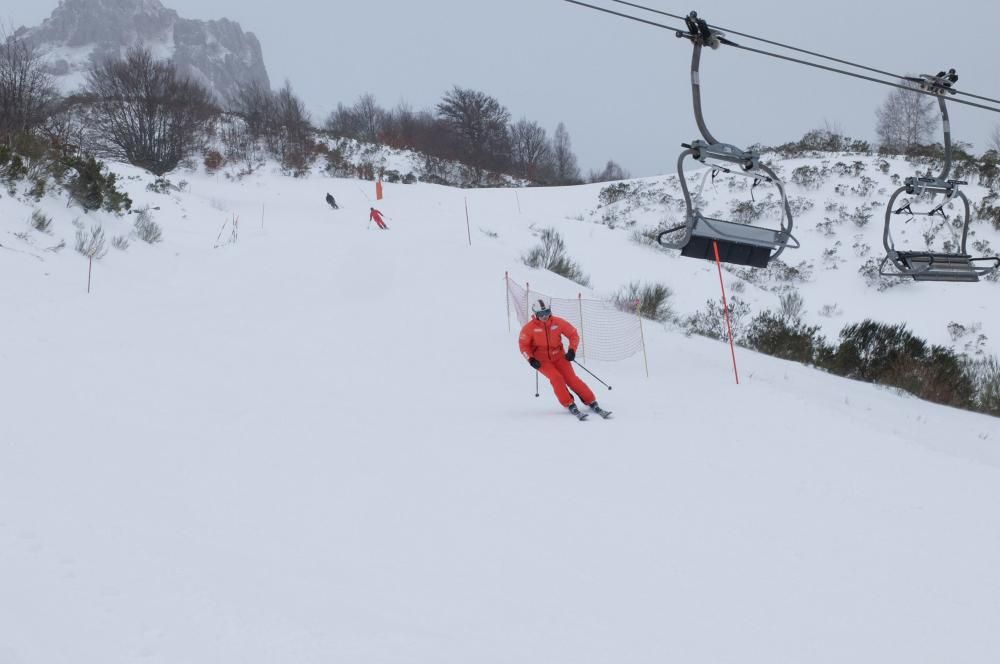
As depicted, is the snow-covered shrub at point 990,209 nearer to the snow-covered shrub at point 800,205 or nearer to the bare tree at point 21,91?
the snow-covered shrub at point 800,205

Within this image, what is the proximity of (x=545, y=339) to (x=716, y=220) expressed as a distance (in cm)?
252

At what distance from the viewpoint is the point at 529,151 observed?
→ 5666cm

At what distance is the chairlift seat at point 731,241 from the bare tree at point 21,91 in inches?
701

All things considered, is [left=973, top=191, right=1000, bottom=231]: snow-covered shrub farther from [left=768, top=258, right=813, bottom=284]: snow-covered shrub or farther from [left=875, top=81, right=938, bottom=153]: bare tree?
[left=875, top=81, right=938, bottom=153]: bare tree

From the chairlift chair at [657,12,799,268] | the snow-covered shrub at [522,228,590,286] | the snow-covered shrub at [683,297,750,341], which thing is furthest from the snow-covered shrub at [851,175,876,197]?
the chairlift chair at [657,12,799,268]

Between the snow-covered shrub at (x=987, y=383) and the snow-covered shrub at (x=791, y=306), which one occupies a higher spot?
the snow-covered shrub at (x=791, y=306)

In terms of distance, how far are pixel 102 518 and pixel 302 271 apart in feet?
40.3

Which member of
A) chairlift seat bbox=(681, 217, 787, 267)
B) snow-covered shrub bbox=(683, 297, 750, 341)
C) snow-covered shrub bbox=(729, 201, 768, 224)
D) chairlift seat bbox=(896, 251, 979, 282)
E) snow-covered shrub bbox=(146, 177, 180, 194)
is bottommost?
snow-covered shrub bbox=(683, 297, 750, 341)

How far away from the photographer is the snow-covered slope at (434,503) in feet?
11.1

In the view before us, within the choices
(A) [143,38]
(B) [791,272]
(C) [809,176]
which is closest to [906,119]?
(C) [809,176]

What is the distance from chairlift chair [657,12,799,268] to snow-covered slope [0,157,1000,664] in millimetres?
2019

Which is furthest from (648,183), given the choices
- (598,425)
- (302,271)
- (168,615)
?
(168,615)

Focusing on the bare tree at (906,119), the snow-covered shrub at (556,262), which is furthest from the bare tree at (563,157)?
the snow-covered shrub at (556,262)

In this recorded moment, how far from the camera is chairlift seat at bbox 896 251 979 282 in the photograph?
847 centimetres
